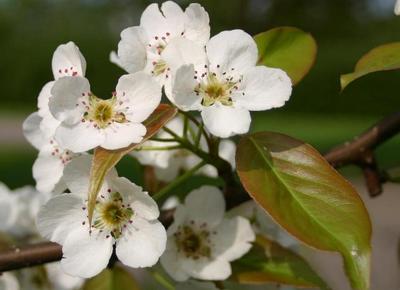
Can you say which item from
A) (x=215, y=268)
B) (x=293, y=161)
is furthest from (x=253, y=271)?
(x=293, y=161)

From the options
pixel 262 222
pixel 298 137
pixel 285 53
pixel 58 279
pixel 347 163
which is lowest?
pixel 298 137

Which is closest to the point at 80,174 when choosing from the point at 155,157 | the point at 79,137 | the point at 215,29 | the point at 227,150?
the point at 79,137

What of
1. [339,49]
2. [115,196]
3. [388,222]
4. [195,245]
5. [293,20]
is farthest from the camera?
[339,49]

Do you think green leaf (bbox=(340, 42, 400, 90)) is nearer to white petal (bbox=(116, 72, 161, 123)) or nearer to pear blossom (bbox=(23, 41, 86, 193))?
white petal (bbox=(116, 72, 161, 123))

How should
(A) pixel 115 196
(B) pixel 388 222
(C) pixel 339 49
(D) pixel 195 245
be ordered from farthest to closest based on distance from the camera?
1. (C) pixel 339 49
2. (B) pixel 388 222
3. (D) pixel 195 245
4. (A) pixel 115 196

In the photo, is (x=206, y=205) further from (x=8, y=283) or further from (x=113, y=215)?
(x=8, y=283)

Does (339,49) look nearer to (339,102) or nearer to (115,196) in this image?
(339,102)

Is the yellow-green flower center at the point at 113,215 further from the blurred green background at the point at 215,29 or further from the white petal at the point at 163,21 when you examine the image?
the blurred green background at the point at 215,29
